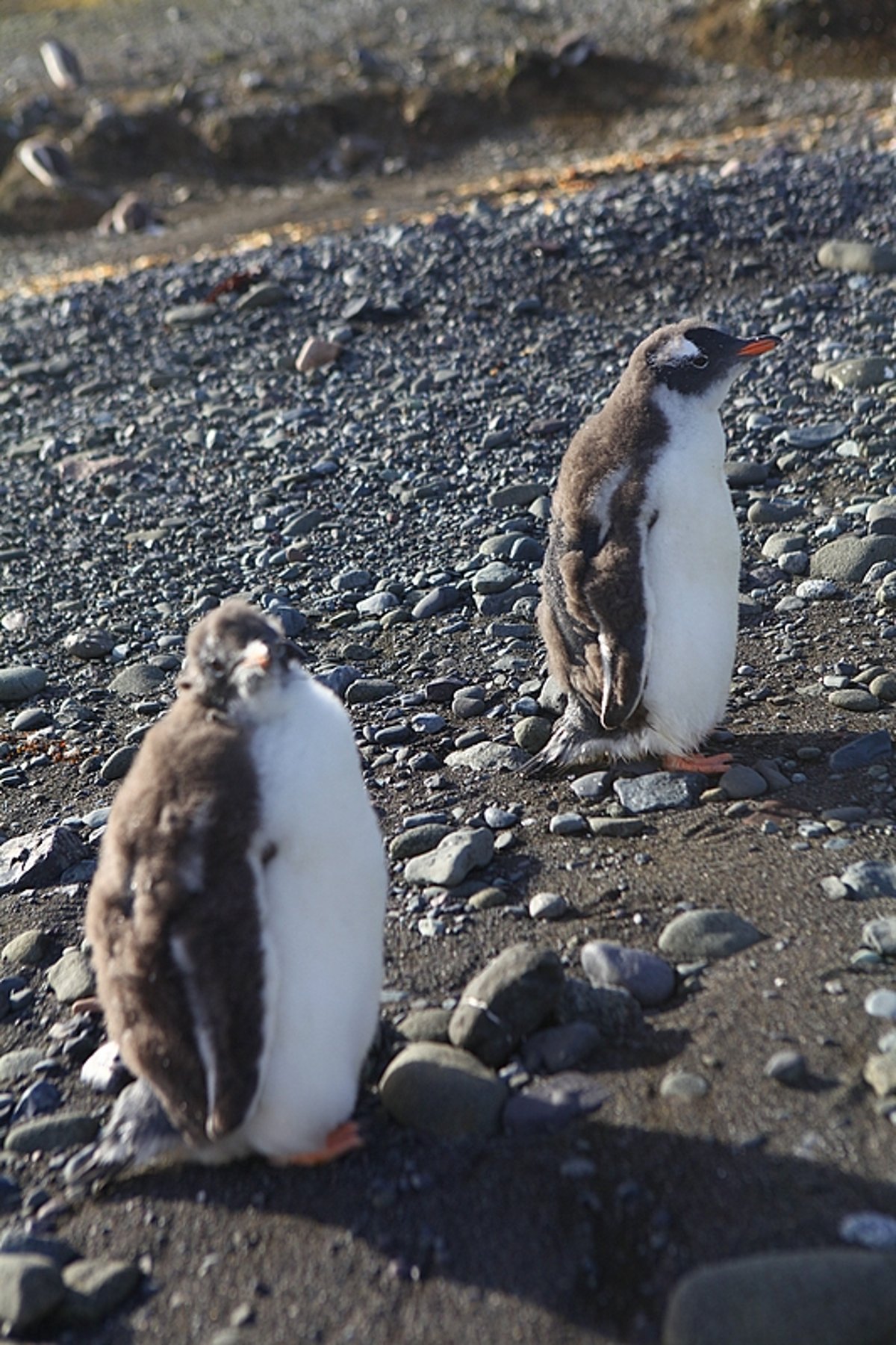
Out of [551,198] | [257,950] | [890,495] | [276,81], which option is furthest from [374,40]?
[257,950]

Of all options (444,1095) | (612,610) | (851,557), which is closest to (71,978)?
(444,1095)

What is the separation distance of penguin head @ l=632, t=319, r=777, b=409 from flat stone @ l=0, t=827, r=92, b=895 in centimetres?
226

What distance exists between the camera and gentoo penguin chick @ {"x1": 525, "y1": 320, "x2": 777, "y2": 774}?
417 centimetres

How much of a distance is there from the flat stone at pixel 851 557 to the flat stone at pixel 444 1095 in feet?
9.35

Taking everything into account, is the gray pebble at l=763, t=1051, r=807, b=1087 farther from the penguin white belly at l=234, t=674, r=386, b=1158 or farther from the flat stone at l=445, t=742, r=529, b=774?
the flat stone at l=445, t=742, r=529, b=774

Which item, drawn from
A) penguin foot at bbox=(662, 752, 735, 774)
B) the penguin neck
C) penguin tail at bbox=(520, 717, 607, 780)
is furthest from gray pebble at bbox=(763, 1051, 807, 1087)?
the penguin neck

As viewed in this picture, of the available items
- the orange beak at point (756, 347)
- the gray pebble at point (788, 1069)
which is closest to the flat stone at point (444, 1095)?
the gray pebble at point (788, 1069)

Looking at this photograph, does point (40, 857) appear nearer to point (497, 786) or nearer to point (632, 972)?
point (497, 786)

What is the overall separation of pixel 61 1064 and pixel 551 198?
8.89 metres

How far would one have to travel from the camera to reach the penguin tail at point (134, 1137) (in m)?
2.86

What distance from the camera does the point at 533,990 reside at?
3.14m

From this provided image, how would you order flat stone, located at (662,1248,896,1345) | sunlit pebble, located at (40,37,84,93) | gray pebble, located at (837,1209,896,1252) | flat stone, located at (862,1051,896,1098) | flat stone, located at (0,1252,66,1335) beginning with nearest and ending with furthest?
1. flat stone, located at (662,1248,896,1345)
2. gray pebble, located at (837,1209,896,1252)
3. flat stone, located at (0,1252,66,1335)
4. flat stone, located at (862,1051,896,1098)
5. sunlit pebble, located at (40,37,84,93)

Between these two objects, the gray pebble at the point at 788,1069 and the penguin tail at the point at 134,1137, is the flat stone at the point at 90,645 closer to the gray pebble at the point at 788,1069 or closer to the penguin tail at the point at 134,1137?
the penguin tail at the point at 134,1137

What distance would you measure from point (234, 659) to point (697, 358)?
2035 mm
